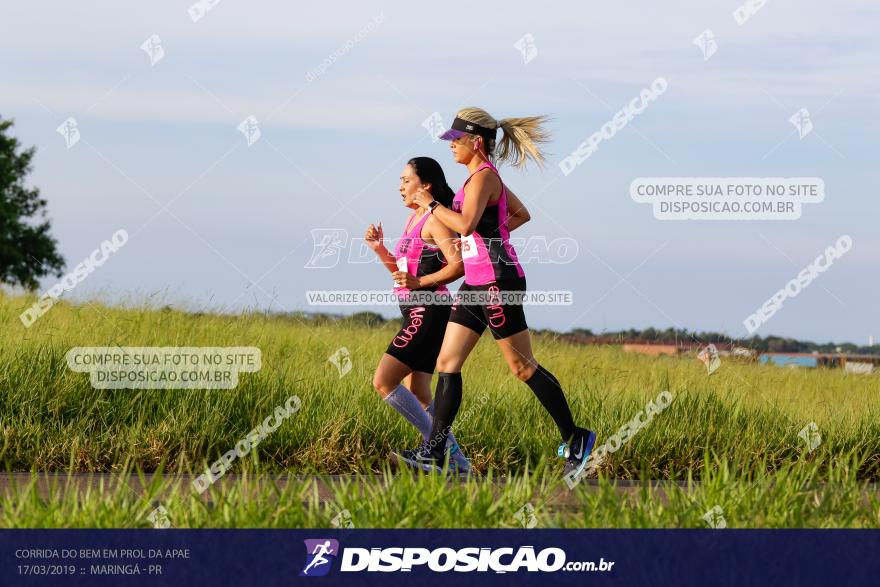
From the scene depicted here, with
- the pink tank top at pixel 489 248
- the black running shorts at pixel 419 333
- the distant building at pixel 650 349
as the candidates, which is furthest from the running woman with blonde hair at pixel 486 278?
the distant building at pixel 650 349

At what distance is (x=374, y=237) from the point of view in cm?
764

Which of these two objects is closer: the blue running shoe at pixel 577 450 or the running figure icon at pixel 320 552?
the running figure icon at pixel 320 552

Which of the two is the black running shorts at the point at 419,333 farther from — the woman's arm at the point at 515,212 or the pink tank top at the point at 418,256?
the woman's arm at the point at 515,212

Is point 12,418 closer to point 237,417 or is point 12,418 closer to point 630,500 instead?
point 237,417

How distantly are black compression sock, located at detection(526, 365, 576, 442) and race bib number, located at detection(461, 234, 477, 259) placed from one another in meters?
0.95

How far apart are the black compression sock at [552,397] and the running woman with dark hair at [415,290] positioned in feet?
2.37

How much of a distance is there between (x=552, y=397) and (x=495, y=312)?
0.78 meters

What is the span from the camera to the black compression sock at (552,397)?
7.57 meters

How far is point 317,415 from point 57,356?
2415 mm

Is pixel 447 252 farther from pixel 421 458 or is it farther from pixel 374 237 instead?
pixel 421 458

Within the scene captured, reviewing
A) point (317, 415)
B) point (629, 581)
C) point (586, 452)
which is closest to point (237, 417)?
point (317, 415)

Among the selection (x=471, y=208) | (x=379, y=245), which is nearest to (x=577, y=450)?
(x=471, y=208)

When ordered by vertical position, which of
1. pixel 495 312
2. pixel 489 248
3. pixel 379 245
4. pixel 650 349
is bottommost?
pixel 495 312

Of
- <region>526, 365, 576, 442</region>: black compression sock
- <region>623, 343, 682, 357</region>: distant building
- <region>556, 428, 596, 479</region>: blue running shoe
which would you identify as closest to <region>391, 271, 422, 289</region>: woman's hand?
<region>526, 365, 576, 442</region>: black compression sock
